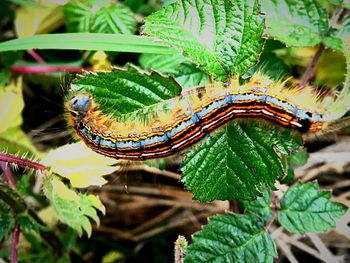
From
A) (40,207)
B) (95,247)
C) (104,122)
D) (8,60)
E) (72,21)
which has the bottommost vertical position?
(95,247)

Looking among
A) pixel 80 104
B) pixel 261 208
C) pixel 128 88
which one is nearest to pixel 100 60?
pixel 80 104

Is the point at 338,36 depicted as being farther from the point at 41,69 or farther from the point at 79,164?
the point at 41,69

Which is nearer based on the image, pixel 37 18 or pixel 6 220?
pixel 6 220

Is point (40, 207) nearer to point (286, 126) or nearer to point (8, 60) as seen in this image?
point (8, 60)

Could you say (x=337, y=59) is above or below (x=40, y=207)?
above

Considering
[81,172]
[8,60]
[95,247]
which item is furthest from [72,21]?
[95,247]

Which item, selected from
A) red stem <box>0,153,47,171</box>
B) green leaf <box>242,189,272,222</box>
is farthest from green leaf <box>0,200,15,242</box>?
green leaf <box>242,189,272,222</box>
